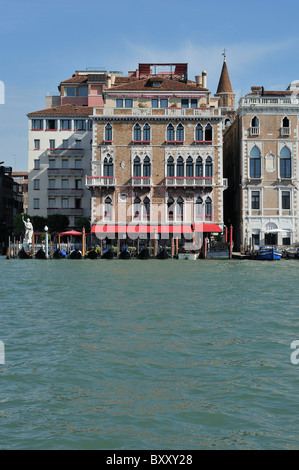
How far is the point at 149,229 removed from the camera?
120 feet

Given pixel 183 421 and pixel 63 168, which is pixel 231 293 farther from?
pixel 63 168

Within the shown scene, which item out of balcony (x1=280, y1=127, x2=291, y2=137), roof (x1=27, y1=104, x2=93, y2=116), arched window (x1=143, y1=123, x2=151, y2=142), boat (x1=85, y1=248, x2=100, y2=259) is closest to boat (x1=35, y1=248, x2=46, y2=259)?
boat (x1=85, y1=248, x2=100, y2=259)

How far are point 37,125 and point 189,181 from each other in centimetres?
1342

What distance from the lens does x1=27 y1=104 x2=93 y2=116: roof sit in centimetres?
4403

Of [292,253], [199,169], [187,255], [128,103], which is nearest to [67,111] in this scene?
[128,103]

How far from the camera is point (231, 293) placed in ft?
53.1

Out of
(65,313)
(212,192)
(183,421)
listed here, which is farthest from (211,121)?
(183,421)

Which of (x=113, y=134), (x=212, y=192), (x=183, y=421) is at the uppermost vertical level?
(x=113, y=134)

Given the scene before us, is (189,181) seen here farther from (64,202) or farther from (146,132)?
(64,202)

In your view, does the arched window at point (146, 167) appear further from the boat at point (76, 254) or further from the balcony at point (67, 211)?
the balcony at point (67, 211)

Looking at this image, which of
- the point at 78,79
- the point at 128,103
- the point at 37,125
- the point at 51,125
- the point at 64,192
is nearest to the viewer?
the point at 128,103

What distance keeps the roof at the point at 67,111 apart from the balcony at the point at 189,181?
10591 mm

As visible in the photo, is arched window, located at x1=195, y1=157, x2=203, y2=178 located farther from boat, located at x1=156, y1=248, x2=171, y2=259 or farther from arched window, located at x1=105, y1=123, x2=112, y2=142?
boat, located at x1=156, y1=248, x2=171, y2=259

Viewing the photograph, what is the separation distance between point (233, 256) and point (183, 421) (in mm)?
27505
